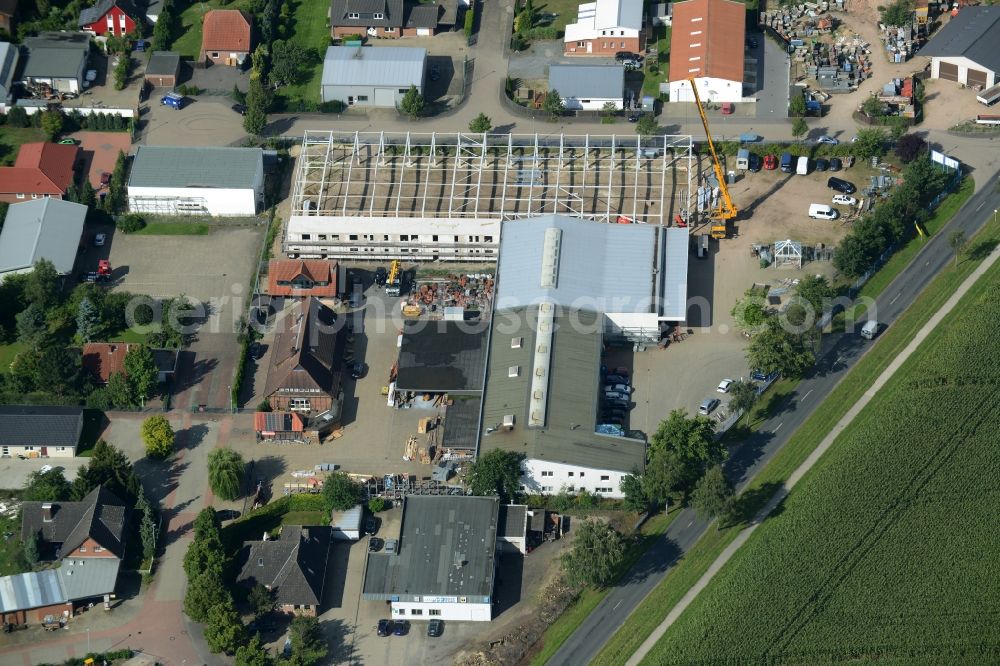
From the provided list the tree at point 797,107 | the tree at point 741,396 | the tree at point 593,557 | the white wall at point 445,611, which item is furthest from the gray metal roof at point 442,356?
the tree at point 797,107

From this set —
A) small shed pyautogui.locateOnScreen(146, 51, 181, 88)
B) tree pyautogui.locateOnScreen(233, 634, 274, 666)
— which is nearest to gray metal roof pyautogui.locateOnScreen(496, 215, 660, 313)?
tree pyautogui.locateOnScreen(233, 634, 274, 666)

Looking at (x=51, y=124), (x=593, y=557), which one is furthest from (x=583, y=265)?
(x=51, y=124)

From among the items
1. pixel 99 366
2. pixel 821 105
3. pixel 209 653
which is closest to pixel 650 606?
pixel 209 653

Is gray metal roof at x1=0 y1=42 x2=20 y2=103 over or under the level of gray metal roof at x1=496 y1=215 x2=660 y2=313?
over

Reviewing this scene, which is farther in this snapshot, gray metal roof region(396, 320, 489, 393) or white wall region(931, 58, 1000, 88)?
white wall region(931, 58, 1000, 88)

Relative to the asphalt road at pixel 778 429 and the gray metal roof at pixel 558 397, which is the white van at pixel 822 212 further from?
the gray metal roof at pixel 558 397

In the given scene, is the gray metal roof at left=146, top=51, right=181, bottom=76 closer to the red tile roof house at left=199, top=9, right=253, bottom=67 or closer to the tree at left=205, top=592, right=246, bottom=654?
the red tile roof house at left=199, top=9, right=253, bottom=67
